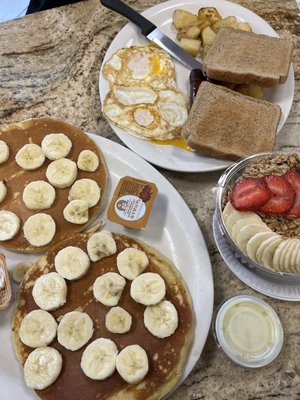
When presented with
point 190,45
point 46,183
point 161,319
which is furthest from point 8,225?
point 190,45

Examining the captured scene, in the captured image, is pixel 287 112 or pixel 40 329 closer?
pixel 40 329

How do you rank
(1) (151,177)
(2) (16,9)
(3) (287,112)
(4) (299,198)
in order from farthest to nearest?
(2) (16,9), (3) (287,112), (1) (151,177), (4) (299,198)

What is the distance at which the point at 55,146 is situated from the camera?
1.95 m

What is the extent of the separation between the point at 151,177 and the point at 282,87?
84 centimetres

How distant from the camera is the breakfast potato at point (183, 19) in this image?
7.54 feet

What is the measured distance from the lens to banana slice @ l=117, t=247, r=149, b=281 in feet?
5.56

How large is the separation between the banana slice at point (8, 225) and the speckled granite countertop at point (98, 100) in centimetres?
60

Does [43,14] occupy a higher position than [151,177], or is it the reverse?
[43,14]

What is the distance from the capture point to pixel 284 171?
1.77 meters

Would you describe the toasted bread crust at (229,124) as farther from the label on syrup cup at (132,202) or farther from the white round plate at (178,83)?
the label on syrup cup at (132,202)

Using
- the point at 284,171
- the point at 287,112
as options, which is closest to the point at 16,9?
the point at 287,112

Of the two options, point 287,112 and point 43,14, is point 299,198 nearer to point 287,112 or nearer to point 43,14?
point 287,112

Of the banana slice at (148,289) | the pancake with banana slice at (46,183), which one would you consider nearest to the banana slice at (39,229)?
the pancake with banana slice at (46,183)

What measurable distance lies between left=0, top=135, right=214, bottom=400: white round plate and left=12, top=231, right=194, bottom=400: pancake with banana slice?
48 millimetres
